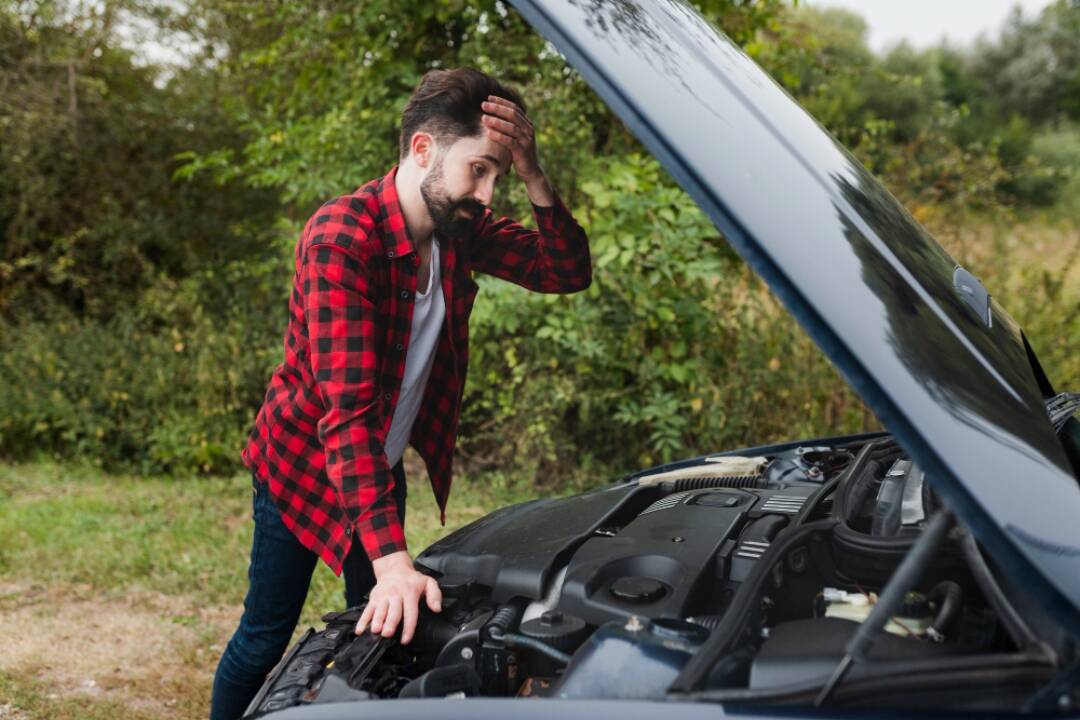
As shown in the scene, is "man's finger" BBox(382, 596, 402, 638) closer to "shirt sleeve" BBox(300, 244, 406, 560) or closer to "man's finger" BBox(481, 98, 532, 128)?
"shirt sleeve" BBox(300, 244, 406, 560)

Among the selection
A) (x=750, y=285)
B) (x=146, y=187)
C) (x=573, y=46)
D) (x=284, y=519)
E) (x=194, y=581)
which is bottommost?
(x=194, y=581)

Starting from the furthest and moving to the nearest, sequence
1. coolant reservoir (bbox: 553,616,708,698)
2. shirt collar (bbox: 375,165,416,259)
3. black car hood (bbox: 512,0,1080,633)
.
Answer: shirt collar (bbox: 375,165,416,259), coolant reservoir (bbox: 553,616,708,698), black car hood (bbox: 512,0,1080,633)

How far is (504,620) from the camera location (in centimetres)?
156

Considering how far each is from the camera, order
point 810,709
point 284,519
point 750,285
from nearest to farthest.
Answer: point 810,709 → point 284,519 → point 750,285

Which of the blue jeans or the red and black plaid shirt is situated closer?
the red and black plaid shirt

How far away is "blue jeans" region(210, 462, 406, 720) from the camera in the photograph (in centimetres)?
230

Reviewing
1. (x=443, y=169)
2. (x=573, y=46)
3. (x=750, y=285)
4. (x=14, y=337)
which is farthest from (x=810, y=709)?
(x=14, y=337)

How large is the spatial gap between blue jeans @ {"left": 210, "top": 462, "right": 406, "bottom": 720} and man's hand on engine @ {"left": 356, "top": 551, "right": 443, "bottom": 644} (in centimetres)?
63

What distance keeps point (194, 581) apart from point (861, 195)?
4113 mm

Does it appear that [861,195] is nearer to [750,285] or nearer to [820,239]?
[820,239]

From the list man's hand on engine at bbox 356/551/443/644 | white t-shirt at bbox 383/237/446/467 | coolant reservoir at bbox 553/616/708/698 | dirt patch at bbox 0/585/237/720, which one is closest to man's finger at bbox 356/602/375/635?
man's hand on engine at bbox 356/551/443/644

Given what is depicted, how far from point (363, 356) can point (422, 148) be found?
1.59 feet

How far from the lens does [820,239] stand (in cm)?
120

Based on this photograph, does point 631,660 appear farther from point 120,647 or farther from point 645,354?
point 645,354
